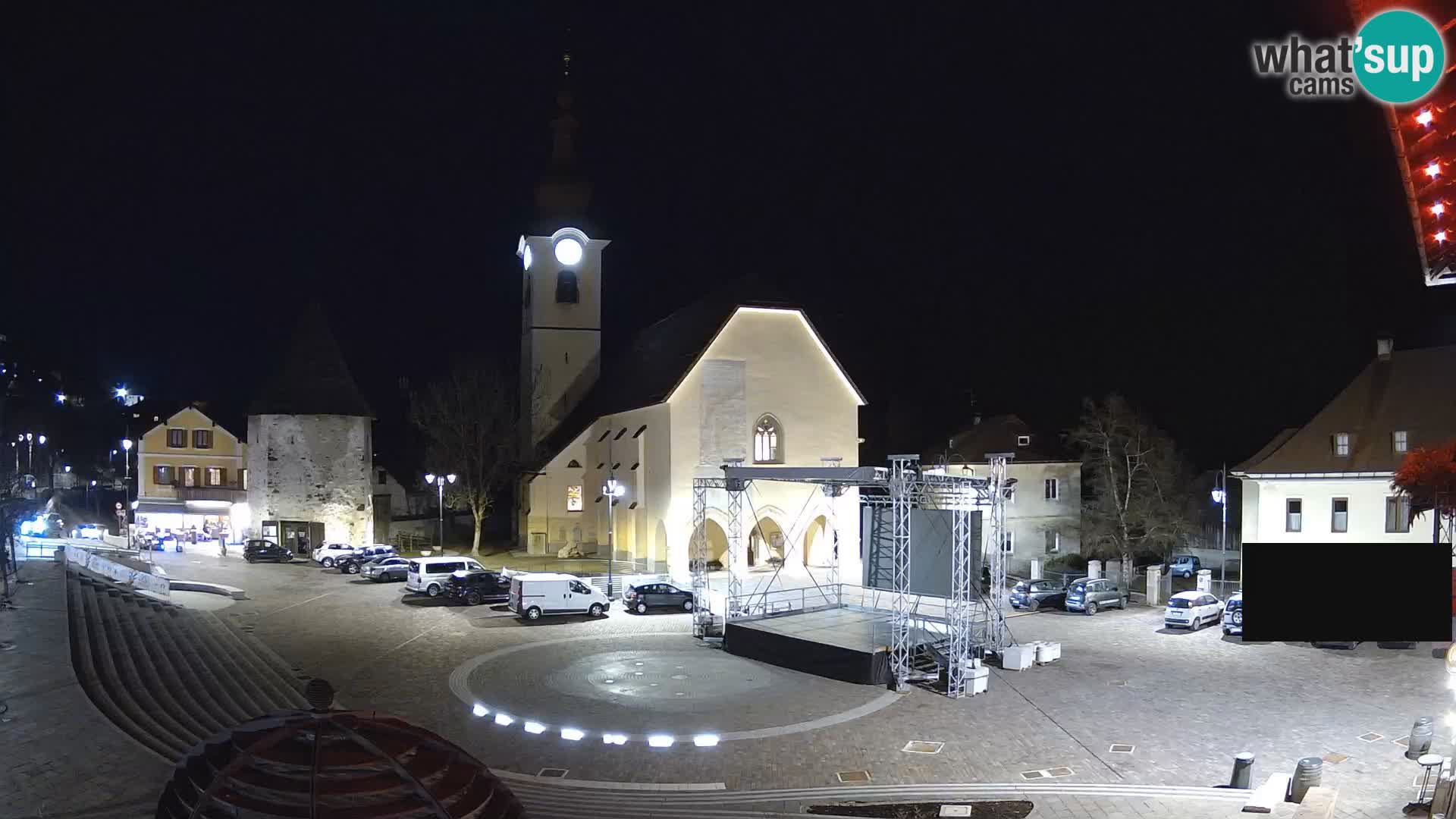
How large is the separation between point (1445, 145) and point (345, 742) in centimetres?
737

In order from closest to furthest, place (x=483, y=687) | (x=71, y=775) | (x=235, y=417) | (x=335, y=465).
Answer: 1. (x=71, y=775)
2. (x=483, y=687)
3. (x=335, y=465)
4. (x=235, y=417)

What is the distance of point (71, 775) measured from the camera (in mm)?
10930

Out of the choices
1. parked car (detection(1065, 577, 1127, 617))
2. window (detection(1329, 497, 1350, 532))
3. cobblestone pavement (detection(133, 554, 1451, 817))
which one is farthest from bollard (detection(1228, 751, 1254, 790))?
window (detection(1329, 497, 1350, 532))

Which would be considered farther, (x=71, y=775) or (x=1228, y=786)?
(x=1228, y=786)

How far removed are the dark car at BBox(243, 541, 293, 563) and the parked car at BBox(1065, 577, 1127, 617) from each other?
3479 cm

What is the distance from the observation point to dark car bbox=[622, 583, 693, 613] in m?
32.5

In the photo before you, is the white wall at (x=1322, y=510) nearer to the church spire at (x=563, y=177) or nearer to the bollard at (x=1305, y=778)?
the bollard at (x=1305, y=778)

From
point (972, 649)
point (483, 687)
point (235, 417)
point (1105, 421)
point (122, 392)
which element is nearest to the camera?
point (483, 687)

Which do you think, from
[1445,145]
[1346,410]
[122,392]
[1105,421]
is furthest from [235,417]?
[1445,145]

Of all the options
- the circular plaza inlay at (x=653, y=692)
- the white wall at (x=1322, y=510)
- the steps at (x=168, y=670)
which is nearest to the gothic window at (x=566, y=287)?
the steps at (x=168, y=670)

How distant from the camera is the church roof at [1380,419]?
109ft

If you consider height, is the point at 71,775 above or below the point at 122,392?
below

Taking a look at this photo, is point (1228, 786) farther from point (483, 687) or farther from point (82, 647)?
point (82, 647)
